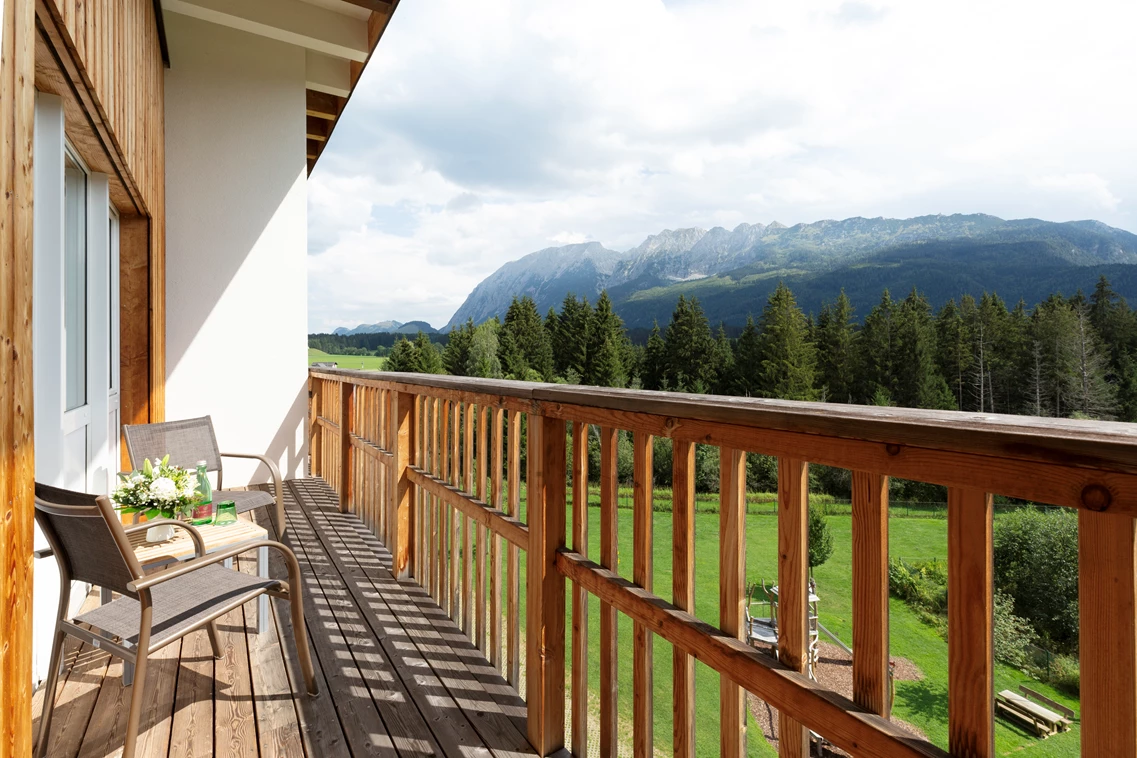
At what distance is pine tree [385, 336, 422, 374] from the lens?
46.8m

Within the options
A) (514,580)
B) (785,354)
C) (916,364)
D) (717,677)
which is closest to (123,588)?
(514,580)

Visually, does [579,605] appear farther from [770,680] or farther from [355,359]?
[355,359]

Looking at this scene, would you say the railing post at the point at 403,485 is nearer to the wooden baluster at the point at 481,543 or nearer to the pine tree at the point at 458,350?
the wooden baluster at the point at 481,543

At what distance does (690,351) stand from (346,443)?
151 feet

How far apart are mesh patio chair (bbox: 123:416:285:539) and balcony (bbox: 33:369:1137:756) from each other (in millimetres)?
484

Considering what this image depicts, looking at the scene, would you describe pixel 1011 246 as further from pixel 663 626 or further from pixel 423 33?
pixel 663 626

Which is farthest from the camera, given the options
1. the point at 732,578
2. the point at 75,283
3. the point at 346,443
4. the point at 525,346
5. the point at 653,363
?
the point at 653,363

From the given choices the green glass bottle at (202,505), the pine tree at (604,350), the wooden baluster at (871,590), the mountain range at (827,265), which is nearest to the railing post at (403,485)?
the green glass bottle at (202,505)

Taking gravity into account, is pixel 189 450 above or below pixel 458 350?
below

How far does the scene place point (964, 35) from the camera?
268 feet

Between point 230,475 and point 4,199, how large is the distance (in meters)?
4.93

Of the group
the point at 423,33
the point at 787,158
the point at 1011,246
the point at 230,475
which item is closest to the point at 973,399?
the point at 423,33

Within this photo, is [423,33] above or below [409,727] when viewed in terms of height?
above

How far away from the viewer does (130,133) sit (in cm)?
329
